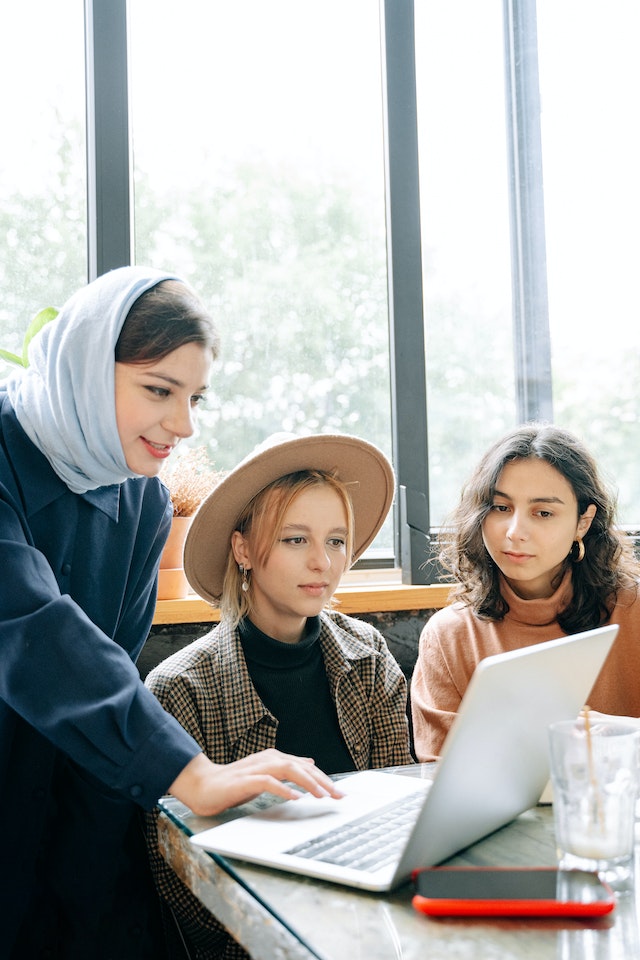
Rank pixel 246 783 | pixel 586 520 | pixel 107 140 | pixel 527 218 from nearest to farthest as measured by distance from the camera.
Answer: pixel 246 783
pixel 586 520
pixel 107 140
pixel 527 218

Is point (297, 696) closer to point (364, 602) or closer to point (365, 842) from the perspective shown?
point (364, 602)

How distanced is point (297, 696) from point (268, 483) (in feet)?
1.16

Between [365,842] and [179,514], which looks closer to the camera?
[365,842]

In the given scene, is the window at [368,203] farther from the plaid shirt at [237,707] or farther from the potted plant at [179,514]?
the plaid shirt at [237,707]

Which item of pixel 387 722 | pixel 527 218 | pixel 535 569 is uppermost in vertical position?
pixel 527 218

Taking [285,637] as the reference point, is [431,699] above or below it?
below

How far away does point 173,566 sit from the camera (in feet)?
6.33

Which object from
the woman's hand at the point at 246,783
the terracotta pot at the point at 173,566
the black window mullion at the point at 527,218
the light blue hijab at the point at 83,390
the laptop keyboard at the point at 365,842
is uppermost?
the black window mullion at the point at 527,218

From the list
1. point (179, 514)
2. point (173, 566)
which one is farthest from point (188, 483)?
point (173, 566)

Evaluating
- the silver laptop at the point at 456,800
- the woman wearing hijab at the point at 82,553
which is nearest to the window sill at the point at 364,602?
the woman wearing hijab at the point at 82,553

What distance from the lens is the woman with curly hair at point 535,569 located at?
1.71 meters

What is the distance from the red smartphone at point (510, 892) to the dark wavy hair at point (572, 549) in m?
1.11

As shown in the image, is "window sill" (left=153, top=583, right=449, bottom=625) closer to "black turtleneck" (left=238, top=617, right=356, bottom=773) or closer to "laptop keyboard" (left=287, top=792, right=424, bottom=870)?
"black turtleneck" (left=238, top=617, right=356, bottom=773)

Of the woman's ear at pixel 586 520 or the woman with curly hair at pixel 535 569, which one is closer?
the woman with curly hair at pixel 535 569
